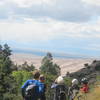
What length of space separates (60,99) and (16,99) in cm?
5160

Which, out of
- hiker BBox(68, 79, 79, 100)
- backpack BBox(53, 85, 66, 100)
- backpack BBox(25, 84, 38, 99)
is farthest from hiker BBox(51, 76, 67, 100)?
backpack BBox(25, 84, 38, 99)

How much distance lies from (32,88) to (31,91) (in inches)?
5.1

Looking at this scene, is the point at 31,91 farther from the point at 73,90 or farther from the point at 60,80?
the point at 73,90

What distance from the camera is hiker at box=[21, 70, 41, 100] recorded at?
15.5m

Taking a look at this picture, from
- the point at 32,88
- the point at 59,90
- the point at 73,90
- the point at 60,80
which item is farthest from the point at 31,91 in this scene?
the point at 73,90

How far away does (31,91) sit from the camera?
15.5 meters

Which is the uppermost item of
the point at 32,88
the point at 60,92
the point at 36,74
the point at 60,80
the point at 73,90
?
the point at 36,74

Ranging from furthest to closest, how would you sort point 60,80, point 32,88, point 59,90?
point 59,90, point 60,80, point 32,88

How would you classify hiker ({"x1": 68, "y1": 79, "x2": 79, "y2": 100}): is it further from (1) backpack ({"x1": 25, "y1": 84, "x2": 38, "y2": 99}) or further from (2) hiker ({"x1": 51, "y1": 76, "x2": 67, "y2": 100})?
(1) backpack ({"x1": 25, "y1": 84, "x2": 38, "y2": 99})

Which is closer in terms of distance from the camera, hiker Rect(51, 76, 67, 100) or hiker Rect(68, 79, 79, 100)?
hiker Rect(51, 76, 67, 100)

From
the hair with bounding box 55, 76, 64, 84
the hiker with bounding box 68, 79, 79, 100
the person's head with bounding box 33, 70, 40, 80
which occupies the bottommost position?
the hiker with bounding box 68, 79, 79, 100

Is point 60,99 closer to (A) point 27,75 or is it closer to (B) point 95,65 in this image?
(A) point 27,75

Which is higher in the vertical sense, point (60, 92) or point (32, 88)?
point (32, 88)

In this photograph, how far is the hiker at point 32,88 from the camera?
1548cm
